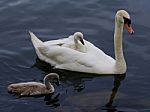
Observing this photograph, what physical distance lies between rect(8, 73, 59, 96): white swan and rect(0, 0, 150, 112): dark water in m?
0.11

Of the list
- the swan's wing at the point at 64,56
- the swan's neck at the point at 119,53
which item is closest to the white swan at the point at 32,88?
the swan's wing at the point at 64,56

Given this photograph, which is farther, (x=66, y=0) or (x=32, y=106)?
(x=66, y=0)

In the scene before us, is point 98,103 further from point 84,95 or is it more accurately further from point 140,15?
point 140,15

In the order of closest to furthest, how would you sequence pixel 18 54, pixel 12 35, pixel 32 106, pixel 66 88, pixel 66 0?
pixel 32 106 < pixel 66 88 < pixel 18 54 < pixel 12 35 < pixel 66 0

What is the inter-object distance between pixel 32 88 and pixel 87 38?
2864 millimetres

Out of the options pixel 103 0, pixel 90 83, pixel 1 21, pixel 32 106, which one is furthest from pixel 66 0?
pixel 32 106

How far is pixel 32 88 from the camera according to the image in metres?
10.4

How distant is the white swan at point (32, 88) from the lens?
10.3 meters

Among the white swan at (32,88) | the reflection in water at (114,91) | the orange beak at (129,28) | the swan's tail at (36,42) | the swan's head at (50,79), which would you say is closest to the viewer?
the reflection in water at (114,91)

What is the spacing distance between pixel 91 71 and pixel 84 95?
903mm

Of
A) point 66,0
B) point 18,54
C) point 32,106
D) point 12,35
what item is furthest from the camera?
point 66,0

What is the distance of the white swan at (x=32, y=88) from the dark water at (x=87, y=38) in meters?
0.11

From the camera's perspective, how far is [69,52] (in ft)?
37.4

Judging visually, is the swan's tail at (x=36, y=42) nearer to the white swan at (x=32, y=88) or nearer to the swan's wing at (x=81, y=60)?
the swan's wing at (x=81, y=60)
